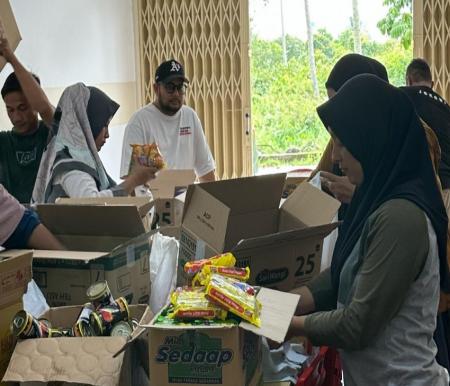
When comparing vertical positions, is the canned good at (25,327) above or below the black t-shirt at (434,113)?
below

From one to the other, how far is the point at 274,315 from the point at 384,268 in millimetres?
272

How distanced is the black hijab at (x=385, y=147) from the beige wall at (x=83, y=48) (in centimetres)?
268

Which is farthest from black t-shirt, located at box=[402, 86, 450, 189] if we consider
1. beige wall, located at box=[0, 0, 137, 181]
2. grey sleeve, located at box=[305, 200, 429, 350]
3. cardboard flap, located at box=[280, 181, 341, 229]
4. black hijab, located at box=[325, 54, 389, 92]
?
beige wall, located at box=[0, 0, 137, 181]

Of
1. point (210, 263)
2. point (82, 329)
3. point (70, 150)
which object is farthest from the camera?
point (70, 150)

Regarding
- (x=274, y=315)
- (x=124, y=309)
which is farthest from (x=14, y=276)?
(x=274, y=315)

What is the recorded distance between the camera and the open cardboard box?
171 centimetres

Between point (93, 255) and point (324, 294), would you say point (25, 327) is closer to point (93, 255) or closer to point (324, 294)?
point (93, 255)

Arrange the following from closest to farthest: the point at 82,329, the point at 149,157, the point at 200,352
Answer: the point at 200,352 → the point at 82,329 → the point at 149,157

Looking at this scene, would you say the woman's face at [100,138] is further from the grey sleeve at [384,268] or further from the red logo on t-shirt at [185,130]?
the grey sleeve at [384,268]

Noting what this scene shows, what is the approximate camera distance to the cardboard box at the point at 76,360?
1.28 meters

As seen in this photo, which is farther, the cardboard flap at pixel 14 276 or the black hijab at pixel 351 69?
the black hijab at pixel 351 69

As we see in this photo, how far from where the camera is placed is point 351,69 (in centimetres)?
256

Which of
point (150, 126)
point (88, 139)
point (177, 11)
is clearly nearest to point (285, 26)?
point (177, 11)

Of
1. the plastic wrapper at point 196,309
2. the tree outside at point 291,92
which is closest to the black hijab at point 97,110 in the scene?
the plastic wrapper at point 196,309
